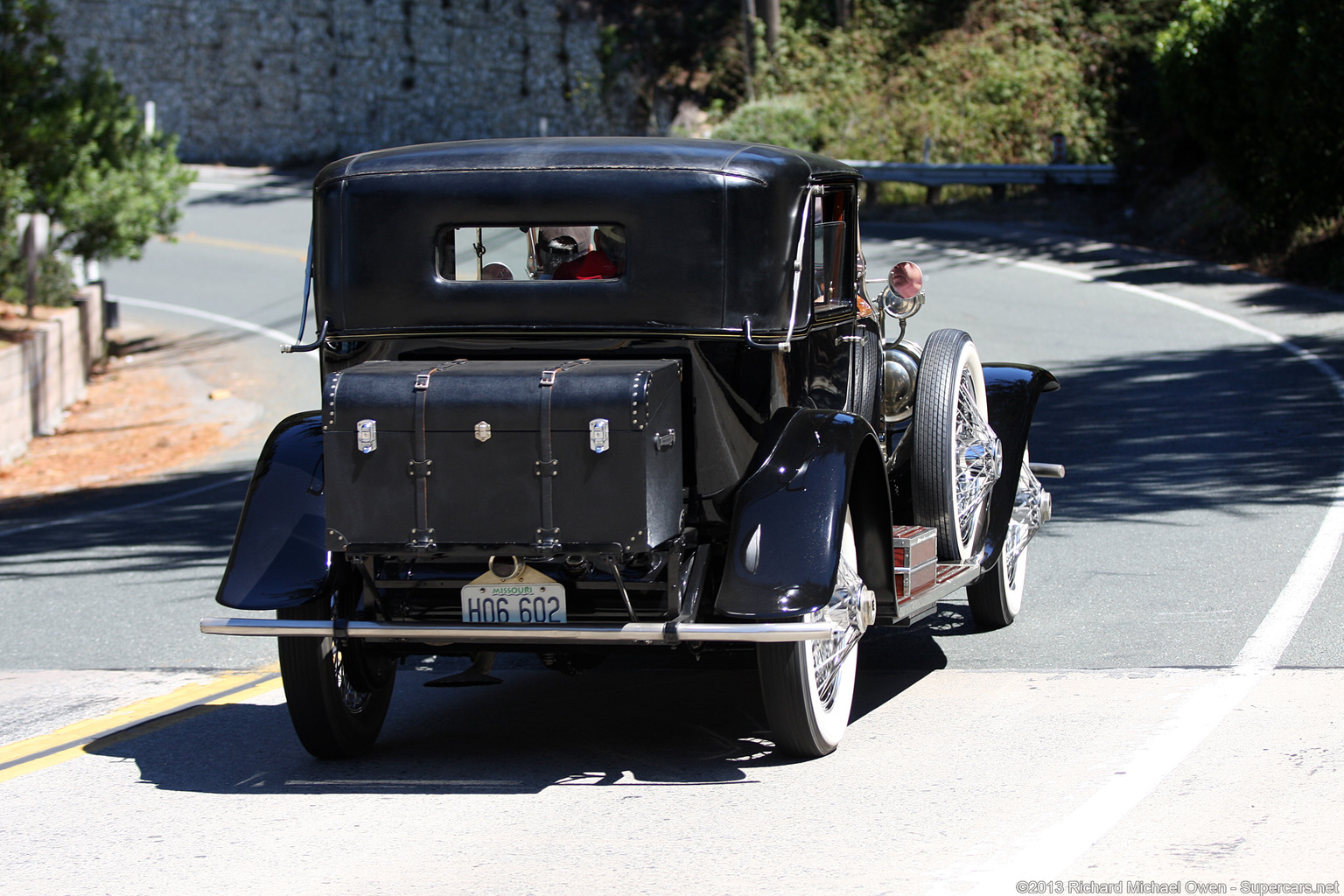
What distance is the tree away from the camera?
1789cm

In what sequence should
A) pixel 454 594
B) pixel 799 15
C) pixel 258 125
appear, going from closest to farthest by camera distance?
pixel 454 594, pixel 799 15, pixel 258 125

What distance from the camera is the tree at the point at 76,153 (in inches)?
704

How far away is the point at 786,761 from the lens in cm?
505

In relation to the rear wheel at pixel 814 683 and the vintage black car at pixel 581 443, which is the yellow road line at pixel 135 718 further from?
the rear wheel at pixel 814 683

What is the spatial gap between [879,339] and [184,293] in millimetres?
20504

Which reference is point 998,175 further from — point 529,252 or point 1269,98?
point 529,252

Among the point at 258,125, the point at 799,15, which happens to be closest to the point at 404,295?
the point at 799,15

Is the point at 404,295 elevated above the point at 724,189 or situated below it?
below

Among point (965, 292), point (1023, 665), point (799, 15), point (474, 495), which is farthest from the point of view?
point (799, 15)

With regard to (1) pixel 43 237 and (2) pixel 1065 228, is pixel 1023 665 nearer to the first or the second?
(1) pixel 43 237

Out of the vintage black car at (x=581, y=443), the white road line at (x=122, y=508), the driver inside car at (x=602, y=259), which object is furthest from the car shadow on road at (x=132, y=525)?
the driver inside car at (x=602, y=259)

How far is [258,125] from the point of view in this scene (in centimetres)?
3997

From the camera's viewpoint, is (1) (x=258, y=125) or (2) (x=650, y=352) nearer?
(2) (x=650, y=352)

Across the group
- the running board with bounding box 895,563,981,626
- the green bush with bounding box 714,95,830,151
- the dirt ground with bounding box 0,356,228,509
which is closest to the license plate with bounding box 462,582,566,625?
the running board with bounding box 895,563,981,626
